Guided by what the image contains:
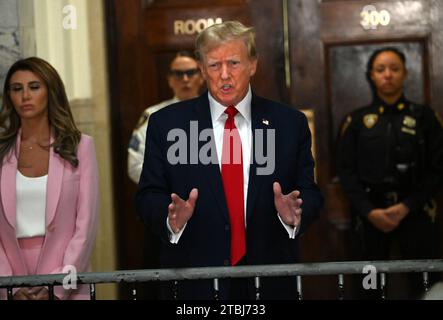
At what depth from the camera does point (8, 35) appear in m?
5.18

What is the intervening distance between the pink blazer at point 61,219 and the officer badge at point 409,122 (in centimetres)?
207

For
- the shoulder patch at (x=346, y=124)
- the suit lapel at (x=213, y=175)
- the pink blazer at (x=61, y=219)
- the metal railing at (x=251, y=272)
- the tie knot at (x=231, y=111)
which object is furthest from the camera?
the shoulder patch at (x=346, y=124)

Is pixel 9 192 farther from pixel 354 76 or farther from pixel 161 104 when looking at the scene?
pixel 354 76

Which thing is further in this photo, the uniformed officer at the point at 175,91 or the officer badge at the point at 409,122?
the officer badge at the point at 409,122

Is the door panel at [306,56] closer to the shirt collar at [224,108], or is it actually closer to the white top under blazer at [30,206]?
the white top under blazer at [30,206]

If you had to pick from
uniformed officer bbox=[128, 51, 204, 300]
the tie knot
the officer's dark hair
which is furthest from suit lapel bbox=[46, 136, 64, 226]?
the officer's dark hair

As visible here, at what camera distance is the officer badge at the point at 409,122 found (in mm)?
5578

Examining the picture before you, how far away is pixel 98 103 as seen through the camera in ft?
18.8

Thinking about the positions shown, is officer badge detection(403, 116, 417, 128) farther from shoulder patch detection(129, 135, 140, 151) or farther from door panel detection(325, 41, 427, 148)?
shoulder patch detection(129, 135, 140, 151)

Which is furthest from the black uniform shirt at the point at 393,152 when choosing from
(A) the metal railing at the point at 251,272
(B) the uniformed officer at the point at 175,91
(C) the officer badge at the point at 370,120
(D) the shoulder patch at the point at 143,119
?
(A) the metal railing at the point at 251,272

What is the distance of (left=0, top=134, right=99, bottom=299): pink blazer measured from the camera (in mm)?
4262
